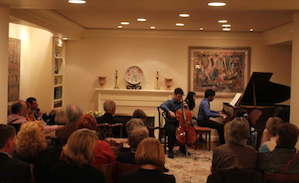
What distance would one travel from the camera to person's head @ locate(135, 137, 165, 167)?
2973 millimetres

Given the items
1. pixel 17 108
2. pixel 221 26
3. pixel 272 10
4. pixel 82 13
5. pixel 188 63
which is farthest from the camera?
pixel 188 63

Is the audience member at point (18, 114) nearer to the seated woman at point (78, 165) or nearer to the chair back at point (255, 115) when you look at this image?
the seated woman at point (78, 165)

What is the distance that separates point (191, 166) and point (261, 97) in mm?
2736

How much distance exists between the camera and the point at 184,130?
709 cm

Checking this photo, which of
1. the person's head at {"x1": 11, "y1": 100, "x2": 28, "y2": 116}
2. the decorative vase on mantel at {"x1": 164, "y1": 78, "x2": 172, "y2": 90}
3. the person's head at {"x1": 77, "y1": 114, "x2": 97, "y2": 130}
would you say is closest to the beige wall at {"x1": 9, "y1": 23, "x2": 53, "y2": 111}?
the decorative vase on mantel at {"x1": 164, "y1": 78, "x2": 172, "y2": 90}

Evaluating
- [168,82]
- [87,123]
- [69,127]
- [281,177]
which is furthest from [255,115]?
[281,177]

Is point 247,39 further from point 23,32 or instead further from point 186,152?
point 23,32

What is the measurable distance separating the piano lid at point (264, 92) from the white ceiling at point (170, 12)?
112cm

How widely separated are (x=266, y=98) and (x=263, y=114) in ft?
2.63

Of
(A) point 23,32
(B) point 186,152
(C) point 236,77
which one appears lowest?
(B) point 186,152

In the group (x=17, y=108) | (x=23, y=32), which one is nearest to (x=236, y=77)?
(x=23, y=32)

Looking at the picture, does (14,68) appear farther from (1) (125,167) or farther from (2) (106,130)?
(1) (125,167)

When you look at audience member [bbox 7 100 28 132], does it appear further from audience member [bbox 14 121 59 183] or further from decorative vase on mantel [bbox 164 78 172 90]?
decorative vase on mantel [bbox 164 78 172 90]

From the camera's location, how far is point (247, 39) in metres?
9.78
